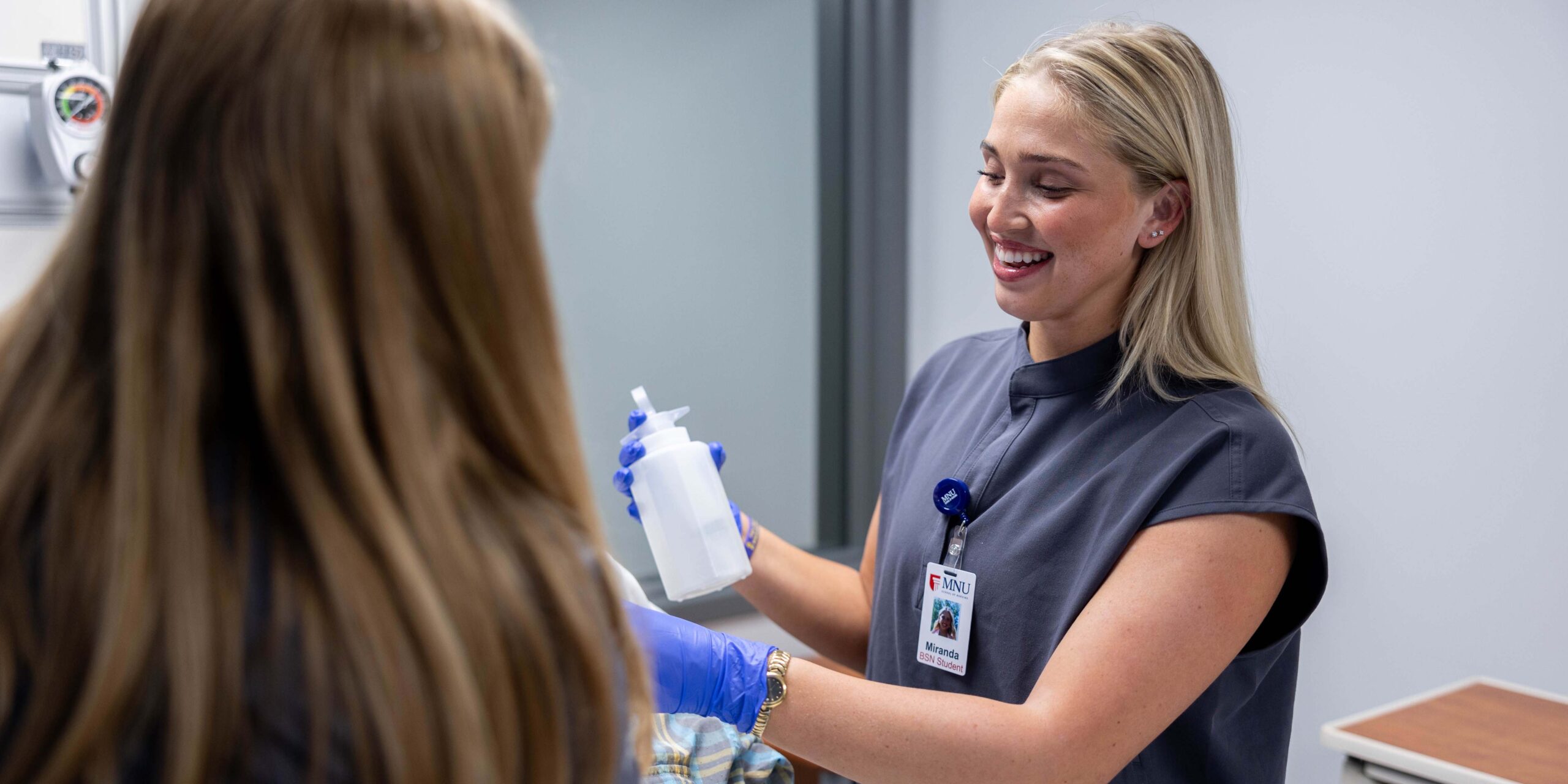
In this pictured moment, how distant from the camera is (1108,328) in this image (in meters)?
1.20

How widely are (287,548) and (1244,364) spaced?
996 millimetres

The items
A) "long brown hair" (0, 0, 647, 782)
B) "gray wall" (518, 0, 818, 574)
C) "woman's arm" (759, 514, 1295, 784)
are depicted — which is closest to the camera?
"long brown hair" (0, 0, 647, 782)

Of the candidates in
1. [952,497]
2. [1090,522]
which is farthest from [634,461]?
[1090,522]

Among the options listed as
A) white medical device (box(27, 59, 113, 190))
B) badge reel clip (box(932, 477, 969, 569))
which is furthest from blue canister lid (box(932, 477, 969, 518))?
white medical device (box(27, 59, 113, 190))

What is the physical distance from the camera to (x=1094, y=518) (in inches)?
43.3

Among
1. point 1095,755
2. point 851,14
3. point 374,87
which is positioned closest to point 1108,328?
point 1095,755

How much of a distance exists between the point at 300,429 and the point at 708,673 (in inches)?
23.8

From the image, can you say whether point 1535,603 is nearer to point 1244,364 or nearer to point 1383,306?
point 1383,306

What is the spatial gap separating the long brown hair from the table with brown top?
123cm

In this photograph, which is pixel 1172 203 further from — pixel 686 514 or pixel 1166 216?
pixel 686 514

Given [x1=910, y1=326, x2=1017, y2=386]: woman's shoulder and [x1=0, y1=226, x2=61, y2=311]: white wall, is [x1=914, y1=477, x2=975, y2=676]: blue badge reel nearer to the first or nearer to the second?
[x1=910, y1=326, x2=1017, y2=386]: woman's shoulder

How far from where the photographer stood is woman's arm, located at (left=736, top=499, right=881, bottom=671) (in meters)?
1.37

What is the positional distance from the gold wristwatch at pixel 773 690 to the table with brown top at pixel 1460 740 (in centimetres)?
84

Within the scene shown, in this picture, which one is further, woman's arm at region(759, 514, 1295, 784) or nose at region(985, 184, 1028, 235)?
nose at region(985, 184, 1028, 235)
